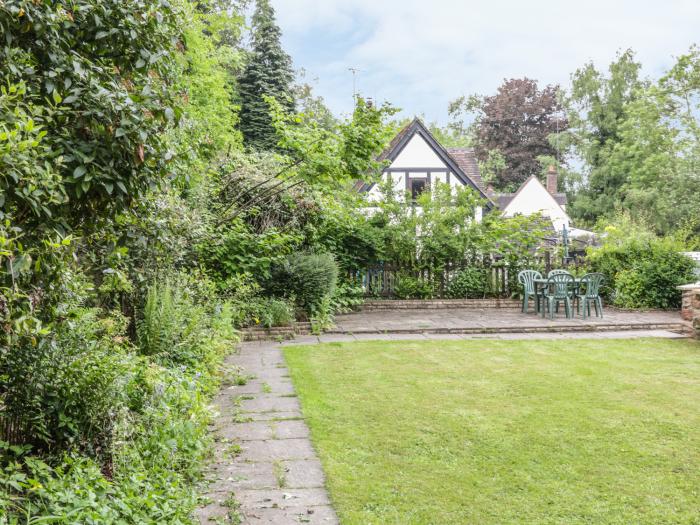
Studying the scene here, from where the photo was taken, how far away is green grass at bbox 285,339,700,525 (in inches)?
124

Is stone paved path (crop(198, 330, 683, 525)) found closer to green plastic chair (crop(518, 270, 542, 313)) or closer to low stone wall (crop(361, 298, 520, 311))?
low stone wall (crop(361, 298, 520, 311))

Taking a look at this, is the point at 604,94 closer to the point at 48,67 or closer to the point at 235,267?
the point at 235,267

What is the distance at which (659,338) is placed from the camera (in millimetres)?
9031

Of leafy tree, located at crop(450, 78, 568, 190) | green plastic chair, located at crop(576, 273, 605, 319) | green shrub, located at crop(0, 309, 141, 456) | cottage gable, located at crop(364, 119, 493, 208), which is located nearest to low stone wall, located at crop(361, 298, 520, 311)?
green plastic chair, located at crop(576, 273, 605, 319)

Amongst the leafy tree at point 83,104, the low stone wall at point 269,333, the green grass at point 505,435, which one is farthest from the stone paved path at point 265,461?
the low stone wall at point 269,333

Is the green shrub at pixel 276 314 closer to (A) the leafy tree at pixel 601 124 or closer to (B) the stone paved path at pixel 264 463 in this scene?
(B) the stone paved path at pixel 264 463

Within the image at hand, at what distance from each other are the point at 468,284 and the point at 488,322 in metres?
3.01

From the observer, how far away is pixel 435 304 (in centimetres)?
1299

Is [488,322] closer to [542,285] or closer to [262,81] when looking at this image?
[542,285]

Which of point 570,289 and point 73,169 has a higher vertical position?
point 73,169

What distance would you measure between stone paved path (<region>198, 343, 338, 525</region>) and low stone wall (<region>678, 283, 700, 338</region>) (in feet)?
22.3

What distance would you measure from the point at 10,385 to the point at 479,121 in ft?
160

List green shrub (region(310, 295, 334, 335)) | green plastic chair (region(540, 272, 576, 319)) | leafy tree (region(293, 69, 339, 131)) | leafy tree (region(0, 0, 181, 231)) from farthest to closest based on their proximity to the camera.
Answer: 1. leafy tree (region(293, 69, 339, 131))
2. green plastic chair (region(540, 272, 576, 319))
3. green shrub (region(310, 295, 334, 335))
4. leafy tree (region(0, 0, 181, 231))

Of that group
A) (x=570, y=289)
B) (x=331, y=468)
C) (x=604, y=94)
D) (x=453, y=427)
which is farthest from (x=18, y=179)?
(x=604, y=94)
